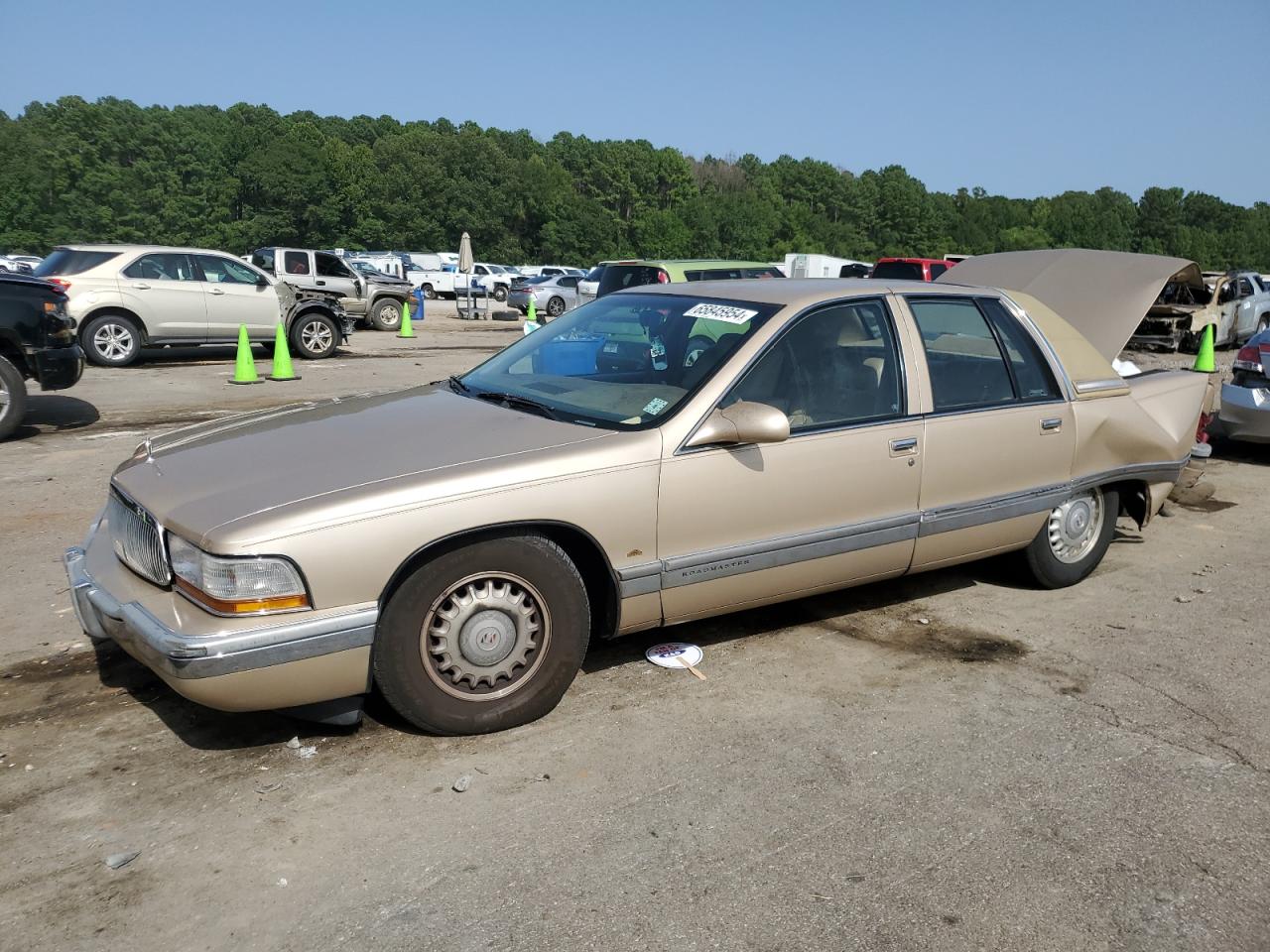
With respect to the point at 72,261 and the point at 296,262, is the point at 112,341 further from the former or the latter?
the point at 296,262

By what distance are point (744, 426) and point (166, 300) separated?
1300 centimetres

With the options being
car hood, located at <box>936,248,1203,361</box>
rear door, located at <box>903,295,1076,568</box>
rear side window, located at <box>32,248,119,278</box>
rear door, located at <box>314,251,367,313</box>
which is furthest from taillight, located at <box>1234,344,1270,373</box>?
rear door, located at <box>314,251,367,313</box>

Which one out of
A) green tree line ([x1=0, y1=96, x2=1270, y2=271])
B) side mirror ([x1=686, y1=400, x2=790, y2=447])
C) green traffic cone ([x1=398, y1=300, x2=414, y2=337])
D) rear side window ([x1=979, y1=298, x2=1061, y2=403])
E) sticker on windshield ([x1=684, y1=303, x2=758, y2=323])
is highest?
green tree line ([x1=0, y1=96, x2=1270, y2=271])

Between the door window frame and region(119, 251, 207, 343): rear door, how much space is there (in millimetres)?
12650

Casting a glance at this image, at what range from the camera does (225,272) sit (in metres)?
15.2

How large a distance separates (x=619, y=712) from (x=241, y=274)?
13495mm

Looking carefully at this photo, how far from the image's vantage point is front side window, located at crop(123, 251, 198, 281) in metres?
14.2

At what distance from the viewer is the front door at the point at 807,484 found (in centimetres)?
392

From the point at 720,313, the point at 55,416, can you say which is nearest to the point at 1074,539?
the point at 720,313

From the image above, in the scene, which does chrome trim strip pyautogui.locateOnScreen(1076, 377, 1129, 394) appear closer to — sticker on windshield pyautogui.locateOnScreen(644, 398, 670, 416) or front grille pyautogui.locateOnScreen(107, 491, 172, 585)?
sticker on windshield pyautogui.locateOnScreen(644, 398, 670, 416)

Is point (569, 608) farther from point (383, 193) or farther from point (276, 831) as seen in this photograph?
point (383, 193)

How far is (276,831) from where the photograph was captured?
9.93 feet

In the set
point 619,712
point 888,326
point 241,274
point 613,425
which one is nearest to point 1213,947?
point 619,712

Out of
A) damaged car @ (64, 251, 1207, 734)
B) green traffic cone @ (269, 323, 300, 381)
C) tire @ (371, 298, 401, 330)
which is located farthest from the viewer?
tire @ (371, 298, 401, 330)
